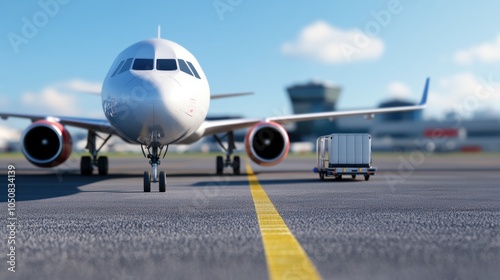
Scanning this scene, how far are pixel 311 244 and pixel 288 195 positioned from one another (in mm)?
5559

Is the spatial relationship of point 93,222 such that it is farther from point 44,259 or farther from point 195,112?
point 195,112

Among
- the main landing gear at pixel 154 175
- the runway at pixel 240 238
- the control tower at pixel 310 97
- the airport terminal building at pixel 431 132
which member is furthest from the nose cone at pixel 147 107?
the control tower at pixel 310 97

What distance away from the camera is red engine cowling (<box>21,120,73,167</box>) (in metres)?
15.2

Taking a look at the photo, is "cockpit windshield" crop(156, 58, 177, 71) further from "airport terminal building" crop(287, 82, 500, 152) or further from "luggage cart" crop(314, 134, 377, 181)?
"airport terminal building" crop(287, 82, 500, 152)

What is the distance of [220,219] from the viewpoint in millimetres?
6828

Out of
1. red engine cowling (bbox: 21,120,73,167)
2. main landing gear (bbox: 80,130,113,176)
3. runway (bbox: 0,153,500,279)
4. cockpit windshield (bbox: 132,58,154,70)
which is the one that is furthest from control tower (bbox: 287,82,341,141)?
runway (bbox: 0,153,500,279)

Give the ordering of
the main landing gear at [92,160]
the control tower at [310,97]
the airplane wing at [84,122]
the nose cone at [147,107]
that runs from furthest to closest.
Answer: the control tower at [310,97] < the main landing gear at [92,160] < the airplane wing at [84,122] < the nose cone at [147,107]

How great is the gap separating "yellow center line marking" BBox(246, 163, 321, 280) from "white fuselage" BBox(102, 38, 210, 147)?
3807mm

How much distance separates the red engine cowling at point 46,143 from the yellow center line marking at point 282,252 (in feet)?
31.2

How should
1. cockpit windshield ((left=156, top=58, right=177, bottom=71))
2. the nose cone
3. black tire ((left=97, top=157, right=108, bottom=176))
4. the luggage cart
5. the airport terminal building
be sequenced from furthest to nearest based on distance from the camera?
1. the airport terminal building
2. black tire ((left=97, top=157, right=108, bottom=176))
3. the luggage cart
4. cockpit windshield ((left=156, top=58, right=177, bottom=71))
5. the nose cone

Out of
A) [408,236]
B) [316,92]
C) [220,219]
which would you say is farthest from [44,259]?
[316,92]

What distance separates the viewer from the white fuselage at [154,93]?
10.2 metres

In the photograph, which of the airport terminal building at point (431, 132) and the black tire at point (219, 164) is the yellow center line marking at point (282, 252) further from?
the airport terminal building at point (431, 132)

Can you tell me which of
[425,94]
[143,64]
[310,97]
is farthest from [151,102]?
[310,97]
